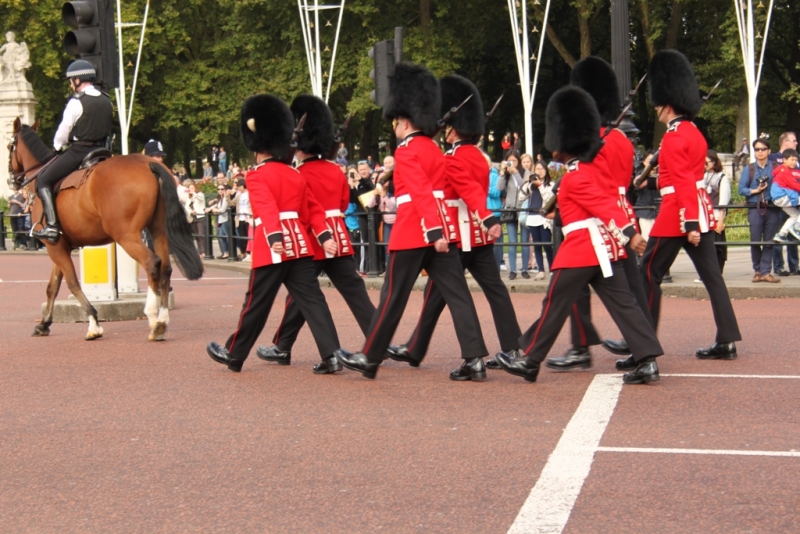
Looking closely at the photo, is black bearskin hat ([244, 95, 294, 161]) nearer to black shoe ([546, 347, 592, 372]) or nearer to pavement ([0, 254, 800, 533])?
pavement ([0, 254, 800, 533])

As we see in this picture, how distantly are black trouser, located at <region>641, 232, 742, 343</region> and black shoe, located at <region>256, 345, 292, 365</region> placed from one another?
8.91ft

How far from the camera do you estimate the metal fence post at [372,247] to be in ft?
58.2

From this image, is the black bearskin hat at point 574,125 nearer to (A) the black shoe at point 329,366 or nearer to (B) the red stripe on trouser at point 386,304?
(B) the red stripe on trouser at point 386,304

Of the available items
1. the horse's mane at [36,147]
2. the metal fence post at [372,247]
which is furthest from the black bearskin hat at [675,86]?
the metal fence post at [372,247]

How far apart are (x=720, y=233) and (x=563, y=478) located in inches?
397

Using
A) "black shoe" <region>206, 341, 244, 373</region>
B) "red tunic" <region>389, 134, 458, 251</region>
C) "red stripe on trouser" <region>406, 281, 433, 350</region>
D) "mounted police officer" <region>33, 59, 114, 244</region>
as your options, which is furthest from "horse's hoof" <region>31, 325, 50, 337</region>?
"red tunic" <region>389, 134, 458, 251</region>

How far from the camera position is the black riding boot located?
40.0 feet

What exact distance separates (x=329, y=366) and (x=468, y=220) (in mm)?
1437

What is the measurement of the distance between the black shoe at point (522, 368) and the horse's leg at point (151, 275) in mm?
4112

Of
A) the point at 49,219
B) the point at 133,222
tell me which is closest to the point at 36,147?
the point at 49,219

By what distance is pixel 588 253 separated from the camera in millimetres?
8406

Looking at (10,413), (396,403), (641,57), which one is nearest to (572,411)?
(396,403)

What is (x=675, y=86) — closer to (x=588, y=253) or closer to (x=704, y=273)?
(x=704, y=273)

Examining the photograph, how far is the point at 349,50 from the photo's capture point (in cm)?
4538
